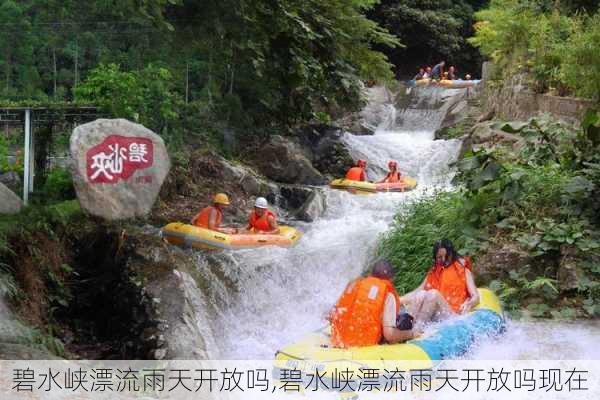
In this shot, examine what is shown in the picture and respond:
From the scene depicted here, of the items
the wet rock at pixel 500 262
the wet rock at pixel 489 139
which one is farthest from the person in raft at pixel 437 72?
the wet rock at pixel 500 262

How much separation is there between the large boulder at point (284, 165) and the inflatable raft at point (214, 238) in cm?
470

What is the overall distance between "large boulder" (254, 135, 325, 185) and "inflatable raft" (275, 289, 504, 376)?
870 cm

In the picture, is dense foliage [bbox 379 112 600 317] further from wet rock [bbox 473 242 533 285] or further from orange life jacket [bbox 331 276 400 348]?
orange life jacket [bbox 331 276 400 348]

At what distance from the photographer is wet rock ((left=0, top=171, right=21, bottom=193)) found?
423 inches

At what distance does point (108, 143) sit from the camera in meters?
10.9

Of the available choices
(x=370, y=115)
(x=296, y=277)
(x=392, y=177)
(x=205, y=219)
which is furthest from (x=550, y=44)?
(x=370, y=115)

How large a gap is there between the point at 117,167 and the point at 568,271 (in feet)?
21.9

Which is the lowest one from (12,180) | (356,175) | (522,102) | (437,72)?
(356,175)

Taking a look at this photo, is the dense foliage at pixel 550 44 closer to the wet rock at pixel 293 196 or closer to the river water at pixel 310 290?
the river water at pixel 310 290

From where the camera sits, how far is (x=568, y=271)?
26.2 ft

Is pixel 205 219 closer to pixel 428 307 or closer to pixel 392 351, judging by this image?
pixel 428 307

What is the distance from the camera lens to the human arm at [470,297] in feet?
23.8

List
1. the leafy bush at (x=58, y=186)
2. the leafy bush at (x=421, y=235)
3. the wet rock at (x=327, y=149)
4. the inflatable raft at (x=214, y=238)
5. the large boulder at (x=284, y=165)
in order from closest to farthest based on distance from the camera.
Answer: the leafy bush at (x=421, y=235) → the inflatable raft at (x=214, y=238) → the leafy bush at (x=58, y=186) → the large boulder at (x=284, y=165) → the wet rock at (x=327, y=149)

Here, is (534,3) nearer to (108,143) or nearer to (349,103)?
(349,103)
